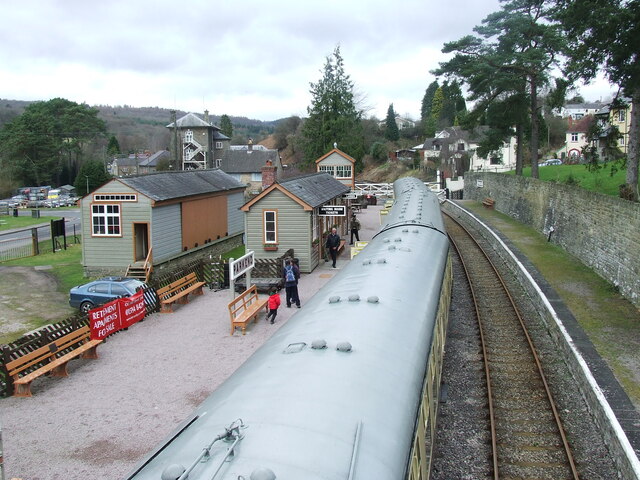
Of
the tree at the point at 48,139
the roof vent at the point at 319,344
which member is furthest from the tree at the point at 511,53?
A: the tree at the point at 48,139

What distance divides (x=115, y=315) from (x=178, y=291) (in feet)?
12.2

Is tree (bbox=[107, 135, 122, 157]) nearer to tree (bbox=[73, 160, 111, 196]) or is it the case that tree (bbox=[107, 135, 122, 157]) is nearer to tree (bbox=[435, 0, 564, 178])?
tree (bbox=[73, 160, 111, 196])

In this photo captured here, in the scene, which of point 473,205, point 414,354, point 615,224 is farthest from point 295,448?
point 473,205

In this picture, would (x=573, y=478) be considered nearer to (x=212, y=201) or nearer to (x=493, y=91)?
(x=212, y=201)

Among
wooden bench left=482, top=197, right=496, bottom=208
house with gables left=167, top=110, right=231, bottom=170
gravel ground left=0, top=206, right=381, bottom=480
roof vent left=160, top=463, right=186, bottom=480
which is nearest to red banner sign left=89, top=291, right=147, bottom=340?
gravel ground left=0, top=206, right=381, bottom=480

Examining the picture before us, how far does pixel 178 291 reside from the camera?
64.0ft

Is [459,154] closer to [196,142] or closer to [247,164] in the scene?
[247,164]

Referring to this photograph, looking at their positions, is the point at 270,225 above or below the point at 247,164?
below

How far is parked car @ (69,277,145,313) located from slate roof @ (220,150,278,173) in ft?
171

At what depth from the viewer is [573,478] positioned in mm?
8547

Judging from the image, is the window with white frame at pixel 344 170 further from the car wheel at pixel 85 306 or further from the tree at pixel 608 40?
the car wheel at pixel 85 306

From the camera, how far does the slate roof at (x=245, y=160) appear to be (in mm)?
71125

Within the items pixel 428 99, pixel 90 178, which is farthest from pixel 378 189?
pixel 428 99

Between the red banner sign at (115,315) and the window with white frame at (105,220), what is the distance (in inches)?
280
